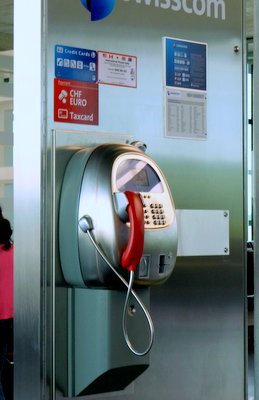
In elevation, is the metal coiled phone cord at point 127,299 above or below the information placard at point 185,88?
below

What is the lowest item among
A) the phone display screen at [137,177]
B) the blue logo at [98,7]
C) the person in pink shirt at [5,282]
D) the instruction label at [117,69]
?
the person in pink shirt at [5,282]

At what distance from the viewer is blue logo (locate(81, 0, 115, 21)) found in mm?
3289

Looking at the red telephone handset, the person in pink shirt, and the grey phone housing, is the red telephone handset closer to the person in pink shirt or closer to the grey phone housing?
the grey phone housing

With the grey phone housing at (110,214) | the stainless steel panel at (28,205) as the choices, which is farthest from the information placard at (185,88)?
the stainless steel panel at (28,205)

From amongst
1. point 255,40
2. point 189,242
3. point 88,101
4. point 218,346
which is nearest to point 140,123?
point 88,101

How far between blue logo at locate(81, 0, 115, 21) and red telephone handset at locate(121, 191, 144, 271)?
0.74m

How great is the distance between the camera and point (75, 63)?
326 cm

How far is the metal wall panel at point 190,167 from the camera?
3.38m

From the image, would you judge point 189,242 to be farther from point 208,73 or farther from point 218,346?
point 208,73

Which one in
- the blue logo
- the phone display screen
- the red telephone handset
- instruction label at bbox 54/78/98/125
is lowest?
the red telephone handset

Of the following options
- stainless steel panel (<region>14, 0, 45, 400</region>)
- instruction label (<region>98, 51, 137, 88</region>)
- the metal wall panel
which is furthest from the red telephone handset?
instruction label (<region>98, 51, 137, 88</region>)

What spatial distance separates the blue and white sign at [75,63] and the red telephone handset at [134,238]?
0.55 metres

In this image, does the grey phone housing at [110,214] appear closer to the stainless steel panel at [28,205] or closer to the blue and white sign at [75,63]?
the stainless steel panel at [28,205]

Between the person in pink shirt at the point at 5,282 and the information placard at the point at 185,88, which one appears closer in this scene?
the information placard at the point at 185,88
